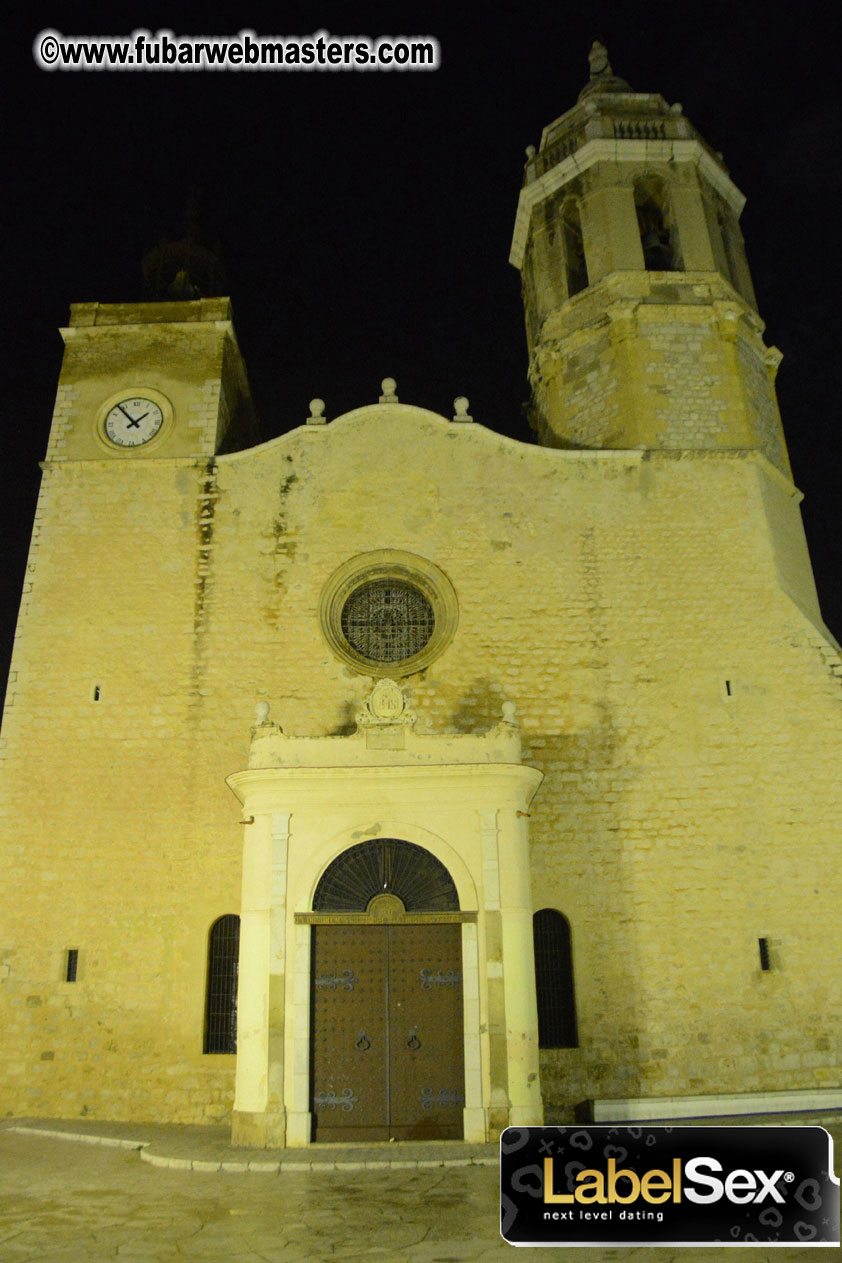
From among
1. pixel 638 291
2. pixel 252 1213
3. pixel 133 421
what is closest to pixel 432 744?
pixel 252 1213

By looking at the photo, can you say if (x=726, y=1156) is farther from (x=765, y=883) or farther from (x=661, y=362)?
(x=661, y=362)

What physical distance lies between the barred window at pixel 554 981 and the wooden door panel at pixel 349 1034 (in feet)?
8.15

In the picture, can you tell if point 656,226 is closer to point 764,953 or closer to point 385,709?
point 385,709

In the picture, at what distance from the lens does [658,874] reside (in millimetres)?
11188

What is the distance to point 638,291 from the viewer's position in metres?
14.4

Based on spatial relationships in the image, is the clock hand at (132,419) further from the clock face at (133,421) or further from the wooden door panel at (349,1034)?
the wooden door panel at (349,1034)

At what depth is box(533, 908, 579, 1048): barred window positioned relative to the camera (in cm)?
1076

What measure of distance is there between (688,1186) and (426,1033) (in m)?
5.25

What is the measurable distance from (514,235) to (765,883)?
40.8 ft

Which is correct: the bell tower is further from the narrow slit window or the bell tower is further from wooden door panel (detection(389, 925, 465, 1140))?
wooden door panel (detection(389, 925, 465, 1140))

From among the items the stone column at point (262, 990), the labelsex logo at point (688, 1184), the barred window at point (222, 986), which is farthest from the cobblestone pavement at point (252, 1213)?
the barred window at point (222, 986)

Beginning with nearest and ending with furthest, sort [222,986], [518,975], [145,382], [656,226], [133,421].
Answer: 1. [518,975]
2. [222,986]
3. [133,421]
4. [145,382]
5. [656,226]

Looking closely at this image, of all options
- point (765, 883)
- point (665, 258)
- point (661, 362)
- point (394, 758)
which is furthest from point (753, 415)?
point (394, 758)

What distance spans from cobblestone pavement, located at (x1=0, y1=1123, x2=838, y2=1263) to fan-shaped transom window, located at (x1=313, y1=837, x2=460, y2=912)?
2.23m
